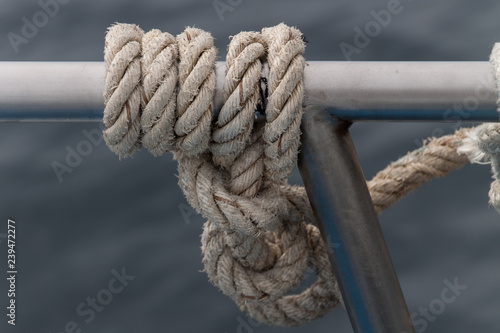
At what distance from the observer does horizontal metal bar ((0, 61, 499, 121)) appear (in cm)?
83

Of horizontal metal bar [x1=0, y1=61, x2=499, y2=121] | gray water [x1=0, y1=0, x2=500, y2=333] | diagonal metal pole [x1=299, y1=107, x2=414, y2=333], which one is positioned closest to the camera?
horizontal metal bar [x1=0, y1=61, x2=499, y2=121]

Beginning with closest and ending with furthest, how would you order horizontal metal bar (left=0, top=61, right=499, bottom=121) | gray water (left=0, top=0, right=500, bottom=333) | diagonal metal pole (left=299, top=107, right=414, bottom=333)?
1. horizontal metal bar (left=0, top=61, right=499, bottom=121)
2. diagonal metal pole (left=299, top=107, right=414, bottom=333)
3. gray water (left=0, top=0, right=500, bottom=333)

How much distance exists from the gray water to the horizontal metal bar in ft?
3.93

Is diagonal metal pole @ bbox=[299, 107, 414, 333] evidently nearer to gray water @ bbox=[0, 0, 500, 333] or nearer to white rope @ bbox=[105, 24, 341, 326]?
white rope @ bbox=[105, 24, 341, 326]

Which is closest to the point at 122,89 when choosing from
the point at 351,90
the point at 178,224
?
the point at 351,90

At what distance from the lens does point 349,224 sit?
0.97 m

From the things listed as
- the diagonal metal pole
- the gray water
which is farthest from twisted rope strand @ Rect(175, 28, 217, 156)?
the gray water

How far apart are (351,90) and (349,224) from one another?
223mm

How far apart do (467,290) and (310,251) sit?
1.03m

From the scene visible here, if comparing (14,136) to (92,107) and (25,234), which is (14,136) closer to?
(25,234)

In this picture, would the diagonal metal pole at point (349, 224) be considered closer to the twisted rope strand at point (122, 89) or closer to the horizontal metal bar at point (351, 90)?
the horizontal metal bar at point (351, 90)

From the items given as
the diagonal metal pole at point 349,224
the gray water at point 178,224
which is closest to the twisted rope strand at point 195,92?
the diagonal metal pole at point 349,224

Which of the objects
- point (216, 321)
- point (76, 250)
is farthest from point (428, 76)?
point (76, 250)

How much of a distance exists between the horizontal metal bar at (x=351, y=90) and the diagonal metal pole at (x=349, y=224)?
51 mm
